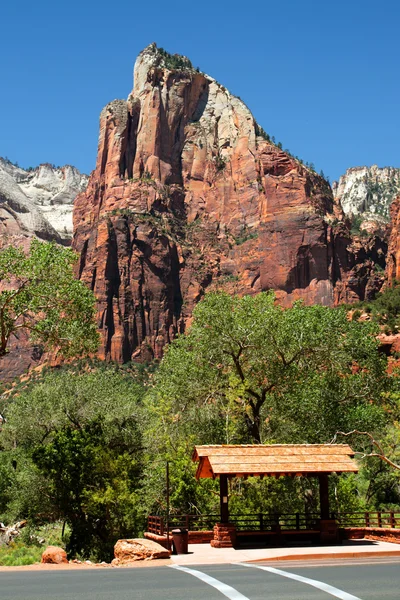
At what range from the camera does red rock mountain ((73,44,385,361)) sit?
149m

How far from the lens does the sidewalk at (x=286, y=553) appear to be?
2203 centimetres

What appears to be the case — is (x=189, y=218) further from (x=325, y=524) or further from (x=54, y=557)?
(x=54, y=557)

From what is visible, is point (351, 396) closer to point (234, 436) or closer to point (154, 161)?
point (234, 436)

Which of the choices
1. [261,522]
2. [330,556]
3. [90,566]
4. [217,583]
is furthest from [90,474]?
[217,583]

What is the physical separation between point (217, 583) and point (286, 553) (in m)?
7.64

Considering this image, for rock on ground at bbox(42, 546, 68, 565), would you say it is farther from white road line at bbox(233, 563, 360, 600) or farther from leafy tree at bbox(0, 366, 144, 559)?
leafy tree at bbox(0, 366, 144, 559)

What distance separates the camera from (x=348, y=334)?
4312cm

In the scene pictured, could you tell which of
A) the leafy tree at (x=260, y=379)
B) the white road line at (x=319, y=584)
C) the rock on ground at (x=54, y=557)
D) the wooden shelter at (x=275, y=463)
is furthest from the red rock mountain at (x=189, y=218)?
the white road line at (x=319, y=584)

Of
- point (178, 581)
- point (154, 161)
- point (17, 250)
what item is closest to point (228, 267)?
point (154, 161)

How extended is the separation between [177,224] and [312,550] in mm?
147356

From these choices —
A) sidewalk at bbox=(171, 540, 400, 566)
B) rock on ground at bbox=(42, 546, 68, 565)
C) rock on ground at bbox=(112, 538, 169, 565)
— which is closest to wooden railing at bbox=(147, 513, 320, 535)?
sidewalk at bbox=(171, 540, 400, 566)

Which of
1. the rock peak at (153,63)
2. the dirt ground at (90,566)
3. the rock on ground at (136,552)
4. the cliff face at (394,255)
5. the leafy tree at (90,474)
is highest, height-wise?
the rock peak at (153,63)

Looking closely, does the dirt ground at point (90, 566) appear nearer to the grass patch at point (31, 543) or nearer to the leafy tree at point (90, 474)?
the grass patch at point (31, 543)

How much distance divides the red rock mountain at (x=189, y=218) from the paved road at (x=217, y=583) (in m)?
124
